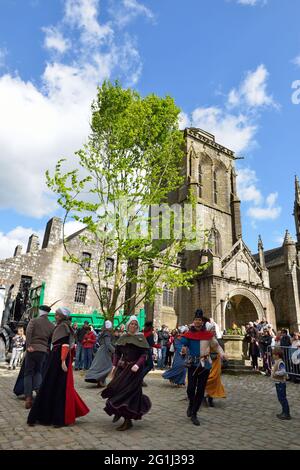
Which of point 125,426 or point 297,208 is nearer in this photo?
point 125,426

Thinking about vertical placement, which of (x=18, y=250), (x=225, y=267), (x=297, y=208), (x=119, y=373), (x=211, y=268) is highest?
(x=297, y=208)

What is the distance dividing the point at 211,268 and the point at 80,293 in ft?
36.2

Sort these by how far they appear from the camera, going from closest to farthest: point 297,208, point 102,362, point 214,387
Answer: point 214,387 → point 102,362 → point 297,208

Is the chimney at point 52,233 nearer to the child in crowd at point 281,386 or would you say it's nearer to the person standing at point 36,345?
the person standing at point 36,345

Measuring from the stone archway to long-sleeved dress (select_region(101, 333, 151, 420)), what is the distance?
22694 mm

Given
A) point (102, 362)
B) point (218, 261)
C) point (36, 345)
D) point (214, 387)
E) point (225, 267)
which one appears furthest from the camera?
point (225, 267)

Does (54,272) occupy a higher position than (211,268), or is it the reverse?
(211,268)

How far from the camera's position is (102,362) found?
29.5 feet

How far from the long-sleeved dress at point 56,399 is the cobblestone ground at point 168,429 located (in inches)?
6.3

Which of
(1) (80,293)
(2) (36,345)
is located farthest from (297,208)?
(2) (36,345)

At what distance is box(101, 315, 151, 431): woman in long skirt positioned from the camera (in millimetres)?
4664

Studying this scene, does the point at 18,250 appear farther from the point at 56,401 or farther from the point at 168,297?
the point at 56,401

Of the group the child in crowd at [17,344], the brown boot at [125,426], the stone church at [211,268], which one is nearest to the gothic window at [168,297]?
the stone church at [211,268]
